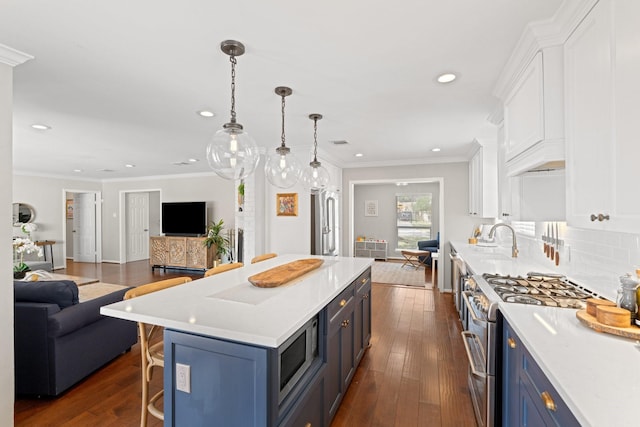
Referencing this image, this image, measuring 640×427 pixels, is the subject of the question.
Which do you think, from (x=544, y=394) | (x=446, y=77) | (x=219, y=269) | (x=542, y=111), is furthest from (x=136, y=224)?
(x=544, y=394)

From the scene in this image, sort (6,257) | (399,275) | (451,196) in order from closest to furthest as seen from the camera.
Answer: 1. (6,257)
2. (451,196)
3. (399,275)

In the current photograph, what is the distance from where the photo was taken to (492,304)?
162cm

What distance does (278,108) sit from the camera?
2906 millimetres

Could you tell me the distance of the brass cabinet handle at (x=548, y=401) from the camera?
3.18 feet

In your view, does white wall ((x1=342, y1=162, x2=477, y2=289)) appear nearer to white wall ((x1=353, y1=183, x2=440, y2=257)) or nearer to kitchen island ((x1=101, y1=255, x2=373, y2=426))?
white wall ((x1=353, y1=183, x2=440, y2=257))

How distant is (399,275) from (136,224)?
736 centimetres

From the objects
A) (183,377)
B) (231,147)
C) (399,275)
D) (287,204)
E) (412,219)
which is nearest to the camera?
(183,377)

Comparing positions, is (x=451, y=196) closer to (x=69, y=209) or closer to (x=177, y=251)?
(x=177, y=251)

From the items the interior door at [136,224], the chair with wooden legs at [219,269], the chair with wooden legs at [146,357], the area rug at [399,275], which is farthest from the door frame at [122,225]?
the chair with wooden legs at [146,357]

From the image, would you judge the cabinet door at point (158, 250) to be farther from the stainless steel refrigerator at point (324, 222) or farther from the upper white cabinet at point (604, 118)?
the upper white cabinet at point (604, 118)

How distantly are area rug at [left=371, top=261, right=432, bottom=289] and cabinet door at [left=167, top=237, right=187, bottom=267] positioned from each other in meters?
4.40

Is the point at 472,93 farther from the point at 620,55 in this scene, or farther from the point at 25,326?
the point at 25,326

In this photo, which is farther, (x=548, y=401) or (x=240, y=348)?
(x=240, y=348)

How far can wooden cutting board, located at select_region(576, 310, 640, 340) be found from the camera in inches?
45.4
